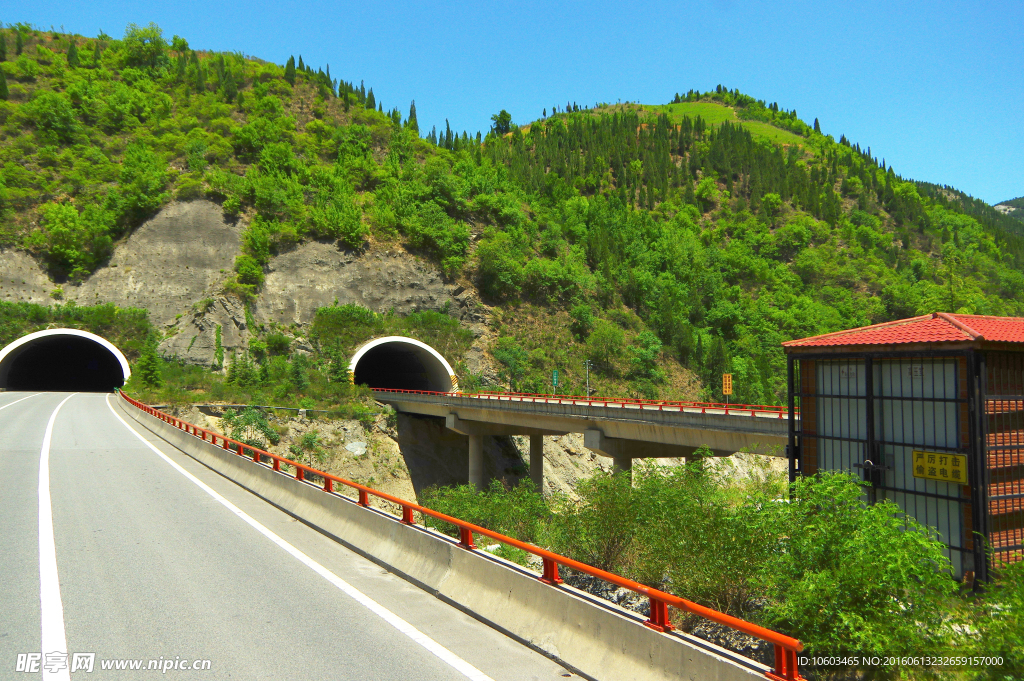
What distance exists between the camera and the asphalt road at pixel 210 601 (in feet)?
18.8

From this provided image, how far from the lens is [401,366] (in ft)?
216

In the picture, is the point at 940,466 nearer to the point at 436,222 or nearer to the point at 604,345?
the point at 604,345

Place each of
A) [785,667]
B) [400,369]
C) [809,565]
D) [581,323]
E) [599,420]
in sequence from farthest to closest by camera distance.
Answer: [400,369] → [581,323] → [599,420] → [809,565] → [785,667]

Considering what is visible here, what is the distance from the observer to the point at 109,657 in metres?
5.71

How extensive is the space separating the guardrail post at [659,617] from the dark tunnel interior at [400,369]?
5020 centimetres

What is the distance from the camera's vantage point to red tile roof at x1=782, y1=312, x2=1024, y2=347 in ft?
33.5

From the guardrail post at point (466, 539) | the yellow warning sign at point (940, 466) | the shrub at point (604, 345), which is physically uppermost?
the shrub at point (604, 345)

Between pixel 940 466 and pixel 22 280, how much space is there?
67.1 metres

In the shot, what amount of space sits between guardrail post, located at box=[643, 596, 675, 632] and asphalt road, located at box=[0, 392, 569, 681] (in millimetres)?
1089

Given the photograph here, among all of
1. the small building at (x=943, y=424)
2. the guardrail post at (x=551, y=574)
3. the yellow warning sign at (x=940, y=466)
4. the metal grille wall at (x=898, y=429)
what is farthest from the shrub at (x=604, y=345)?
the guardrail post at (x=551, y=574)

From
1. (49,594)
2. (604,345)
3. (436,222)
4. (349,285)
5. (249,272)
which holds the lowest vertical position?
(49,594)

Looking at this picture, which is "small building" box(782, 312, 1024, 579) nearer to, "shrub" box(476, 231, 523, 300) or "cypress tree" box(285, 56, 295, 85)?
"shrub" box(476, 231, 523, 300)

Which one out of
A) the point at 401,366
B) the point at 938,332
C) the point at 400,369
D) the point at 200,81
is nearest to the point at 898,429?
the point at 938,332

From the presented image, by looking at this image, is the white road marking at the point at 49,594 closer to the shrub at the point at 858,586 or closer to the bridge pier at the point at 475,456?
the shrub at the point at 858,586
